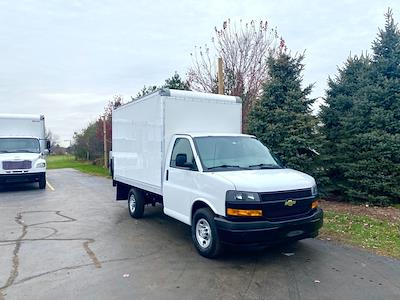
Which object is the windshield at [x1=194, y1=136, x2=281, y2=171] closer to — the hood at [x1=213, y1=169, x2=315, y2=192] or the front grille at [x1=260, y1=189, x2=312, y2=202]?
the hood at [x1=213, y1=169, x2=315, y2=192]

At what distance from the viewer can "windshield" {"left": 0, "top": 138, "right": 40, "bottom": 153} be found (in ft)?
51.3

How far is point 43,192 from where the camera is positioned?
14.7 m

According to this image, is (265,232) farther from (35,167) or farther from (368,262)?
(35,167)

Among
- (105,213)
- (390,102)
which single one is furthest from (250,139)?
(390,102)

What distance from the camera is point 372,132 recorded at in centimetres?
1012

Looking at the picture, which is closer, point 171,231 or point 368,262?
point 368,262

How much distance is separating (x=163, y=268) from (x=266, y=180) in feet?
6.73

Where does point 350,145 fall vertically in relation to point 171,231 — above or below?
above

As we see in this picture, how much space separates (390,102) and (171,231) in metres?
7.42

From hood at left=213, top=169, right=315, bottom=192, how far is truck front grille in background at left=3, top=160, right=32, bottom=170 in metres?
11.9

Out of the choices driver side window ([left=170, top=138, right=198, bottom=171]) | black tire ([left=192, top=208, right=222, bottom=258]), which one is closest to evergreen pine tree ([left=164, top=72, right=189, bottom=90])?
driver side window ([left=170, top=138, right=198, bottom=171])

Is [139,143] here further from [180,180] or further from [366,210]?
[366,210]

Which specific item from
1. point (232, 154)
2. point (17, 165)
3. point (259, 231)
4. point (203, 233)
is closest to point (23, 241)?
Result: point (203, 233)

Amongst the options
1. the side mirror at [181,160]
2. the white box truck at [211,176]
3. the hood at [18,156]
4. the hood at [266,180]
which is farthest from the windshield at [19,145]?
the hood at [266,180]
